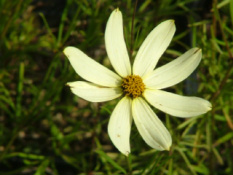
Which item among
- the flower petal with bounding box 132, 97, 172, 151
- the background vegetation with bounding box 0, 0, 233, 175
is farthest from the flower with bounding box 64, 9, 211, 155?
the background vegetation with bounding box 0, 0, 233, 175

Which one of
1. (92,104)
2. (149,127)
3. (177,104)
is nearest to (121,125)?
(149,127)

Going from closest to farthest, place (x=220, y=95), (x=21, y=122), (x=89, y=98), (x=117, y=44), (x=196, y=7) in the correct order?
(x=89, y=98) < (x=117, y=44) < (x=220, y=95) < (x=21, y=122) < (x=196, y=7)

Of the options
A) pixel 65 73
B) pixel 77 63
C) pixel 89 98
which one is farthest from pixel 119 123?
pixel 65 73

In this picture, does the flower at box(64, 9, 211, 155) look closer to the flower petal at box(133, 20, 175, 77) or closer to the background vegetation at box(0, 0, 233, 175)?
the flower petal at box(133, 20, 175, 77)

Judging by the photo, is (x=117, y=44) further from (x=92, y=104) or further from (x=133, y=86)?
(x=92, y=104)

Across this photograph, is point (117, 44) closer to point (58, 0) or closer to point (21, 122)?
point (21, 122)

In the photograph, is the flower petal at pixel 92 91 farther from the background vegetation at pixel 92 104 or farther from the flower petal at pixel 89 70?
the background vegetation at pixel 92 104
